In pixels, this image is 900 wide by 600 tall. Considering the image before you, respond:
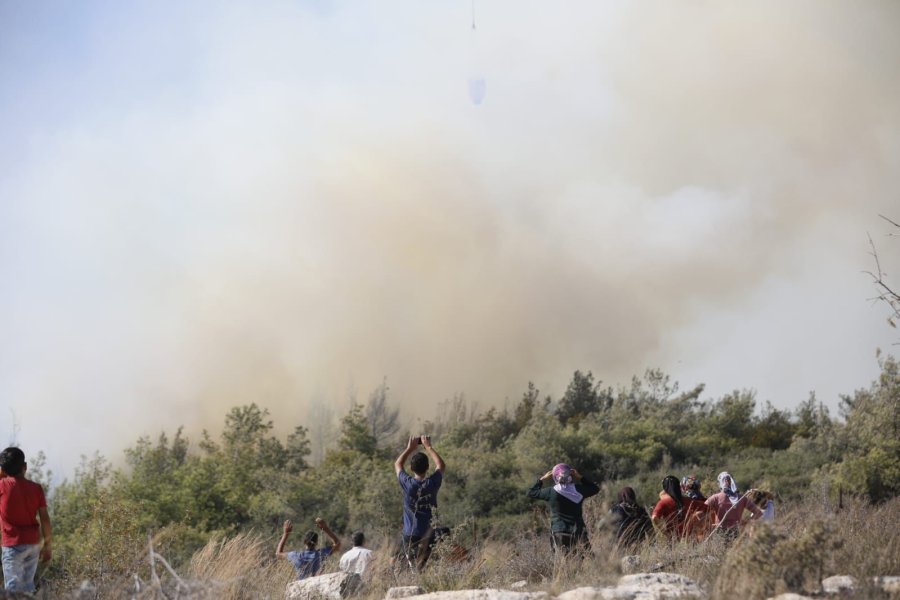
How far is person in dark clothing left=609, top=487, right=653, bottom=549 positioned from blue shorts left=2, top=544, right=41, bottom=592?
17.3ft

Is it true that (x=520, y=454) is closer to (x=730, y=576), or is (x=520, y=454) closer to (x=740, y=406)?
(x=740, y=406)

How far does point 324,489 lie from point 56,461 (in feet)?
133

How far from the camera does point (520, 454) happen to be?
2770 cm

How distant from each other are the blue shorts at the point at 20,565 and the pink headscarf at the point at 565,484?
15.2 feet

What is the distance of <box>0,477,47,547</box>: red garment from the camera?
7422 mm

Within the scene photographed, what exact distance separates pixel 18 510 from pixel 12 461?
39 centimetres

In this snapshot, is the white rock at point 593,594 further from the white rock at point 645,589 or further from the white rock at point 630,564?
the white rock at point 630,564

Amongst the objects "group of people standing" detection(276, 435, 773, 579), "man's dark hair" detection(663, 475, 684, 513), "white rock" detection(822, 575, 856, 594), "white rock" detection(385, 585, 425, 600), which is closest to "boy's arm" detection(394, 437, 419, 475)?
"group of people standing" detection(276, 435, 773, 579)

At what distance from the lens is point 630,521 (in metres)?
9.69

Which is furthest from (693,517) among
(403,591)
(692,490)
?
(403,591)

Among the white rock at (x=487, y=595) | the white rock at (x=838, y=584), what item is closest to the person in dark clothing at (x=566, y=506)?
the white rock at (x=487, y=595)

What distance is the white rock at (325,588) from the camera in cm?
739

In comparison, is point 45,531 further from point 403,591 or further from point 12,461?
point 403,591

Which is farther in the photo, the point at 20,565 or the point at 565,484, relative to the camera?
the point at 565,484
